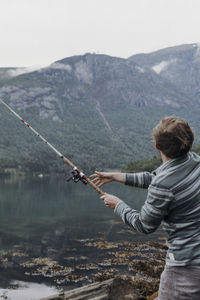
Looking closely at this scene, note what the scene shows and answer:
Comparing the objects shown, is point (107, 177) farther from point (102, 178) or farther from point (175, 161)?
point (175, 161)

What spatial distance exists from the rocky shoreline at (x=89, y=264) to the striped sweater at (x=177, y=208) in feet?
37.4

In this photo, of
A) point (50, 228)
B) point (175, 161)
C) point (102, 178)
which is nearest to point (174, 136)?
point (175, 161)

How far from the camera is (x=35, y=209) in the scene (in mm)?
49844

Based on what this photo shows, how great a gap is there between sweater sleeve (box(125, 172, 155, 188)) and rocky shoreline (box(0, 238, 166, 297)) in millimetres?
10741

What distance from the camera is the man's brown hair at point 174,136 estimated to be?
10.9 feet

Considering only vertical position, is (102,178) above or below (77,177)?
above

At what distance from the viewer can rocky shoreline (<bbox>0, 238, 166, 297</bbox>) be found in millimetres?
16781

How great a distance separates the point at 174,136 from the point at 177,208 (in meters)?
0.70

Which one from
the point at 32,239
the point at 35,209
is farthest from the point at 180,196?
the point at 35,209

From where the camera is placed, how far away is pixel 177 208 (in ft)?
11.0

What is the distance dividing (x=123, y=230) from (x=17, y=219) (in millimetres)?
13600

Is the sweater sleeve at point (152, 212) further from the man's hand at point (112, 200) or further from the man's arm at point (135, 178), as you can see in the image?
the man's arm at point (135, 178)

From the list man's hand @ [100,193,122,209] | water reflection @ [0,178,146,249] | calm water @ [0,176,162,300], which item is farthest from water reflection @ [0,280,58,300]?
man's hand @ [100,193,122,209]

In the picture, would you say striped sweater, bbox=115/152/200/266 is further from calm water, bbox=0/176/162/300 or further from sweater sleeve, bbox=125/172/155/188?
calm water, bbox=0/176/162/300
